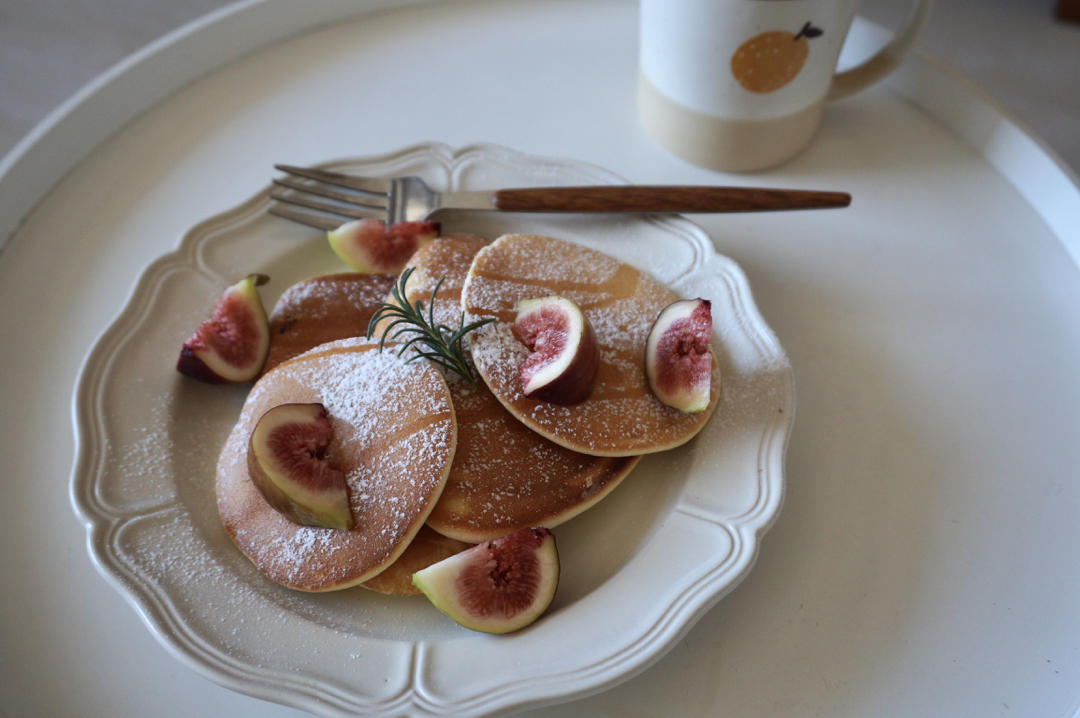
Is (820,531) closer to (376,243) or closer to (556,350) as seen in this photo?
(556,350)

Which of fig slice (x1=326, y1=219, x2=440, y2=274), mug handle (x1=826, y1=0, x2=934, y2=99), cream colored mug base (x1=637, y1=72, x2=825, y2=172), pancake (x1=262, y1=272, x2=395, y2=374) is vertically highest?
mug handle (x1=826, y1=0, x2=934, y2=99)

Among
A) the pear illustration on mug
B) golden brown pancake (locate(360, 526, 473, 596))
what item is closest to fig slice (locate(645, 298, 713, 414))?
golden brown pancake (locate(360, 526, 473, 596))

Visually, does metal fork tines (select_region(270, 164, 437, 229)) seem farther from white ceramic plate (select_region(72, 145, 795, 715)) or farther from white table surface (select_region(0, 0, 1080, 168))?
white table surface (select_region(0, 0, 1080, 168))

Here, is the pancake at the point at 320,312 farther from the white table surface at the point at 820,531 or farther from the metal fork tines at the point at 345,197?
the white table surface at the point at 820,531

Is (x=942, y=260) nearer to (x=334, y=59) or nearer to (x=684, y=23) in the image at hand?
(x=684, y=23)

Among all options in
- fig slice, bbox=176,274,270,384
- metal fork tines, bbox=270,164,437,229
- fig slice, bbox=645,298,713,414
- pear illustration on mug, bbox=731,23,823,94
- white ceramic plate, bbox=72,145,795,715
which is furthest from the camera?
metal fork tines, bbox=270,164,437,229

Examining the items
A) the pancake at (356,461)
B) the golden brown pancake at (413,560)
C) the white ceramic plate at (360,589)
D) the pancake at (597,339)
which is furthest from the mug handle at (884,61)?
the golden brown pancake at (413,560)

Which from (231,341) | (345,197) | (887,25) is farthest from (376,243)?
(887,25)
